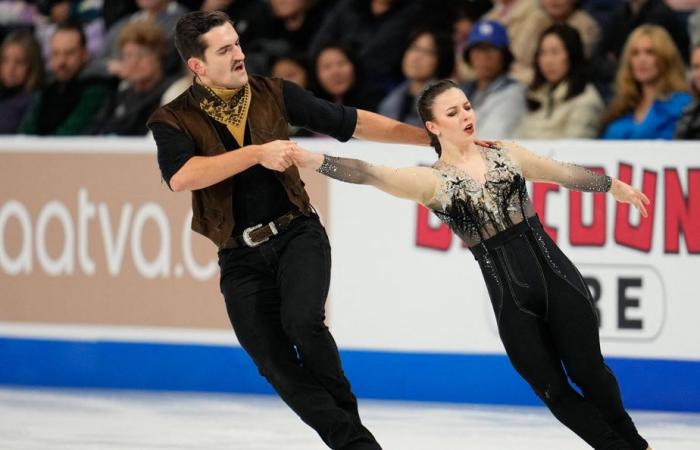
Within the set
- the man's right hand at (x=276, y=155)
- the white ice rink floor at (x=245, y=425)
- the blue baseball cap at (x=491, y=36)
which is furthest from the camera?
the blue baseball cap at (x=491, y=36)

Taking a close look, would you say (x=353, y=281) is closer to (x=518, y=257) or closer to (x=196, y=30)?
(x=518, y=257)

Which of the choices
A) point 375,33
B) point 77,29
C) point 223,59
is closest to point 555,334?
point 223,59

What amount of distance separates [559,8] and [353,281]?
2.17 m

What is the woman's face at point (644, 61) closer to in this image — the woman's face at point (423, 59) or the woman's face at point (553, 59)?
the woman's face at point (553, 59)

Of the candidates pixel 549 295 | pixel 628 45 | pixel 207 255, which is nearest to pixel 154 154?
pixel 207 255

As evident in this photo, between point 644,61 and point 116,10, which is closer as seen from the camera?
point 644,61

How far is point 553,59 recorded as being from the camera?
7.40m

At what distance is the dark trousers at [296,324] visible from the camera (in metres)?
4.64

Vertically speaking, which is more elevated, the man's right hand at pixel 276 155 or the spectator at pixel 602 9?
the spectator at pixel 602 9

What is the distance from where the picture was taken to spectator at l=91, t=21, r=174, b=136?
336 inches

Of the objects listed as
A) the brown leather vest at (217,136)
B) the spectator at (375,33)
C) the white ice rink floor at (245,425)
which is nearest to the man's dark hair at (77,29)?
the spectator at (375,33)

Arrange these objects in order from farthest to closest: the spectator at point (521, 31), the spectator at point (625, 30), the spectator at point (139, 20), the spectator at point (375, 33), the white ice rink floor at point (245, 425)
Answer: the spectator at point (139, 20)
the spectator at point (375, 33)
the spectator at point (521, 31)
the spectator at point (625, 30)
the white ice rink floor at point (245, 425)

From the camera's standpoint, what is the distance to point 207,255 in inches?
285

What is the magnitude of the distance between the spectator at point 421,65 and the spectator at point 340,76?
268 millimetres
